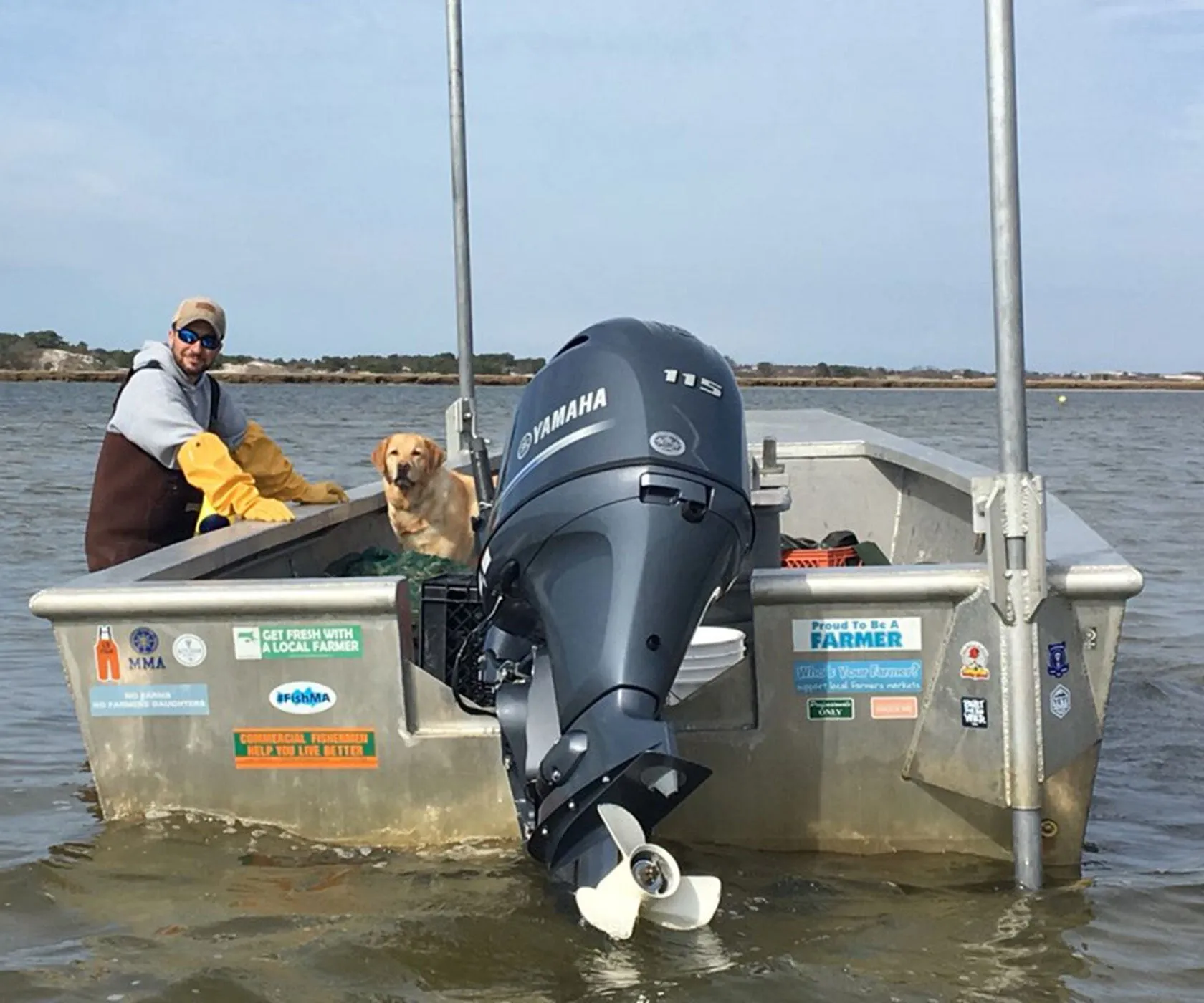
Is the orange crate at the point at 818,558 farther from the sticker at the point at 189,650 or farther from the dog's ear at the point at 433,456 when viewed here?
the sticker at the point at 189,650

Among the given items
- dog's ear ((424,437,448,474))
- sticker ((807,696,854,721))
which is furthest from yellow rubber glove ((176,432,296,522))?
sticker ((807,696,854,721))

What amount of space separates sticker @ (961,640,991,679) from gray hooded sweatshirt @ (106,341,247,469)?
291cm

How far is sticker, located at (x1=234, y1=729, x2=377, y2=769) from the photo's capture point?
4.11m

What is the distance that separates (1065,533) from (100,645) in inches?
106


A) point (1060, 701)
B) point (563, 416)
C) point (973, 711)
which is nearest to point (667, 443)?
point (563, 416)

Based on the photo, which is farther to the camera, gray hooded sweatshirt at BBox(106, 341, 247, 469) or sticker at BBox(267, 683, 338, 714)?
gray hooded sweatshirt at BBox(106, 341, 247, 469)

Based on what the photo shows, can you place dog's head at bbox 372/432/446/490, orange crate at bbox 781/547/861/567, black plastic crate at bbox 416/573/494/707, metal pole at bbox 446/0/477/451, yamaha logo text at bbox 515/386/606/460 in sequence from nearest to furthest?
1. yamaha logo text at bbox 515/386/606/460
2. black plastic crate at bbox 416/573/494/707
3. orange crate at bbox 781/547/861/567
4. dog's head at bbox 372/432/446/490
5. metal pole at bbox 446/0/477/451

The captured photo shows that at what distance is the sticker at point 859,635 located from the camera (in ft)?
13.1

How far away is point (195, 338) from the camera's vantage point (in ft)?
18.2

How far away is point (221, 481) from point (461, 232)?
2.97 m

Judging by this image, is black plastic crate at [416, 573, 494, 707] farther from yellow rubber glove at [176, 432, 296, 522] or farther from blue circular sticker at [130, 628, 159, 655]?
yellow rubber glove at [176, 432, 296, 522]

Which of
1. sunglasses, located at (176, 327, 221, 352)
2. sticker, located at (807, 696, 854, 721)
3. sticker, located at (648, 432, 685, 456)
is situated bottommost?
sticker, located at (807, 696, 854, 721)

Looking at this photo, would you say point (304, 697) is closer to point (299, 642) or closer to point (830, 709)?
point (299, 642)

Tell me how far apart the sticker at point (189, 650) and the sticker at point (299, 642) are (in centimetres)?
9
